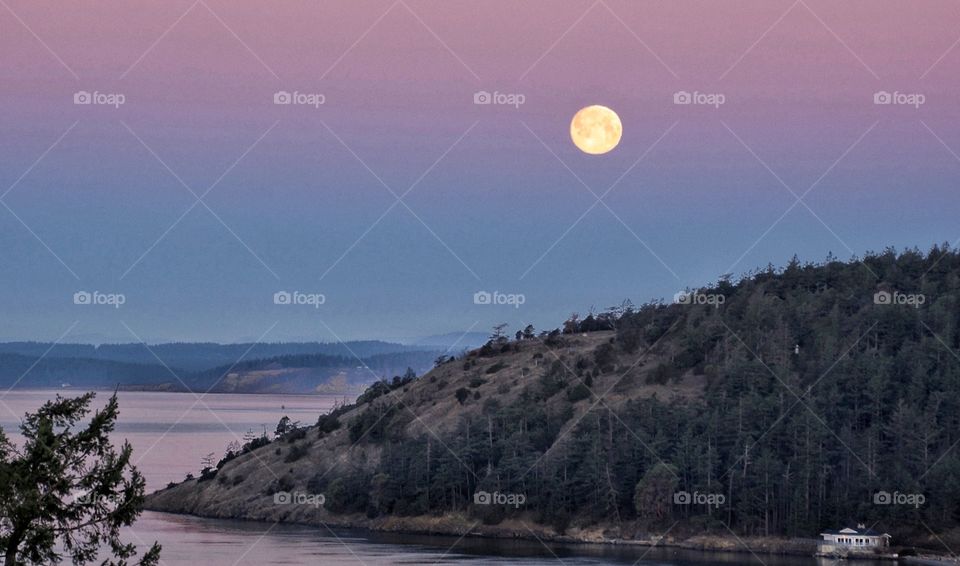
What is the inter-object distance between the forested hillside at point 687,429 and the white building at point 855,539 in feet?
8.16

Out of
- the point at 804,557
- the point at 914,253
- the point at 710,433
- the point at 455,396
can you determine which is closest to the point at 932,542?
the point at 804,557

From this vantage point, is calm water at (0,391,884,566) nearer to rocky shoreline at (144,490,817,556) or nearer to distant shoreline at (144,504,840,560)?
distant shoreline at (144,504,840,560)

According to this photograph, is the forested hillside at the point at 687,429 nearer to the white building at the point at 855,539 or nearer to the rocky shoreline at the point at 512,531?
the rocky shoreline at the point at 512,531

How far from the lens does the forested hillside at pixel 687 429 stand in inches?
3752

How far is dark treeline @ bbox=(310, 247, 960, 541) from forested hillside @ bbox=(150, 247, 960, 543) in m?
0.17

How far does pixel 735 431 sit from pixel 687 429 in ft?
11.6

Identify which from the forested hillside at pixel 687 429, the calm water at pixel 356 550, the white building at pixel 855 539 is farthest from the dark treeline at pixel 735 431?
the calm water at pixel 356 550

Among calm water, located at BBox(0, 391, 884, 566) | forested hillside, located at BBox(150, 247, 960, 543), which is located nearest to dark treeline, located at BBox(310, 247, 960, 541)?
forested hillside, located at BBox(150, 247, 960, 543)

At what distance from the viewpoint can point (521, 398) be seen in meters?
121

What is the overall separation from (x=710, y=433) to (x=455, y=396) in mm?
31856

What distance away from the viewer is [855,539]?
8731 cm

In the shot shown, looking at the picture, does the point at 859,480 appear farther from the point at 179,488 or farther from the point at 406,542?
the point at 179,488

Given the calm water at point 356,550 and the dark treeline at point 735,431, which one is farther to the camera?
the dark treeline at point 735,431

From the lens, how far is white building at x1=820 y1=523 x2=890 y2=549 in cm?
8725
